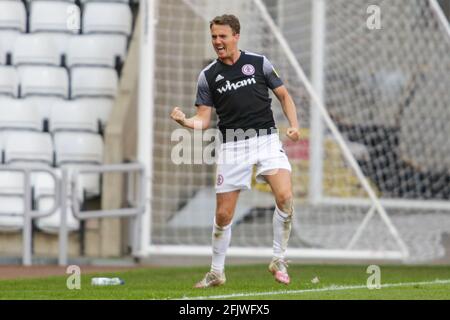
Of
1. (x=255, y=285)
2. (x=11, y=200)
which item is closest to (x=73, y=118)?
(x=11, y=200)

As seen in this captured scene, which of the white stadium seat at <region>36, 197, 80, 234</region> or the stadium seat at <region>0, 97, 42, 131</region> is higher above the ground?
the stadium seat at <region>0, 97, 42, 131</region>

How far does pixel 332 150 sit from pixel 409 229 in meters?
1.24

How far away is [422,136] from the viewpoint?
15.7 m

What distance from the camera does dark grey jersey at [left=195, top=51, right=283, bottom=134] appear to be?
988cm

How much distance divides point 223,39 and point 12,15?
6.52m

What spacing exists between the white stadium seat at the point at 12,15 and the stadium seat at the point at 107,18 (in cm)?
72

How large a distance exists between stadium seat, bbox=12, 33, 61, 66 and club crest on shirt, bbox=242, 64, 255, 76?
6.04m

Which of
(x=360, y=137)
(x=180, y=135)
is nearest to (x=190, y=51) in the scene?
(x=180, y=135)

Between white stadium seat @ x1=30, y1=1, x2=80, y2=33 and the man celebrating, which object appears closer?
the man celebrating

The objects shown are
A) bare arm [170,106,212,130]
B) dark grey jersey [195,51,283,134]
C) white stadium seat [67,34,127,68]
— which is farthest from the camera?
white stadium seat [67,34,127,68]

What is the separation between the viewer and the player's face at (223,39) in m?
9.73

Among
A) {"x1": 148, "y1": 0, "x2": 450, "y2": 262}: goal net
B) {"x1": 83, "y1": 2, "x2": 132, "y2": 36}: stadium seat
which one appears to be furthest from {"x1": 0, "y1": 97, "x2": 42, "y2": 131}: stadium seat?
{"x1": 148, "y1": 0, "x2": 450, "y2": 262}: goal net

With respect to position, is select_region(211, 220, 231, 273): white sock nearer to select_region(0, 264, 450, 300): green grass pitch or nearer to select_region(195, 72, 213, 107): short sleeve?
select_region(0, 264, 450, 300): green grass pitch
